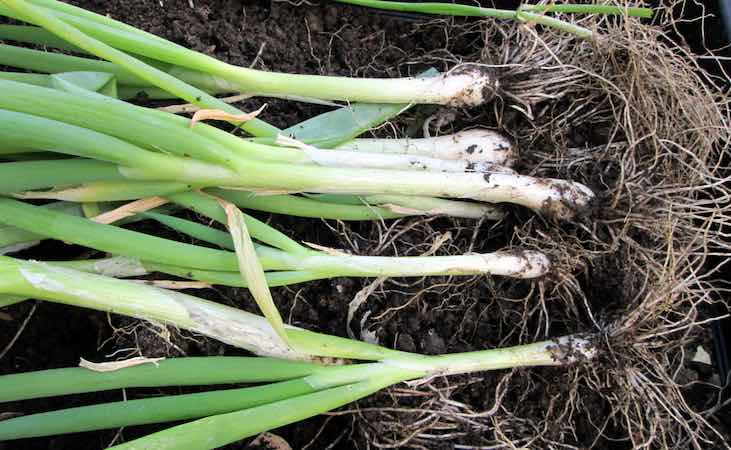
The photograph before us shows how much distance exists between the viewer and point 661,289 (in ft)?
3.54

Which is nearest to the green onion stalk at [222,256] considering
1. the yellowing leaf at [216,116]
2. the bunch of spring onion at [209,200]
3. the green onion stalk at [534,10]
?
the bunch of spring onion at [209,200]

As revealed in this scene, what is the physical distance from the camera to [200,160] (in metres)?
0.93

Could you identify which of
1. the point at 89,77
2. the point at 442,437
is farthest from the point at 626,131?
the point at 89,77

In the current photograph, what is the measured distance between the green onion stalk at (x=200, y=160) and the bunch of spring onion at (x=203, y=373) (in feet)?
0.54

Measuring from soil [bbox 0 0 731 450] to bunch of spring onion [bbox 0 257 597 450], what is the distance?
8cm

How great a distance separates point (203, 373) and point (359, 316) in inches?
12.2

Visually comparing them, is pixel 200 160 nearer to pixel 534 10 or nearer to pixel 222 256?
pixel 222 256

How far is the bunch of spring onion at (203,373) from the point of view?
33.0 inches

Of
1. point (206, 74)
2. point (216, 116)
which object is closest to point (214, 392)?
point (216, 116)

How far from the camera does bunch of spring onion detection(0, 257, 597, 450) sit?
838mm

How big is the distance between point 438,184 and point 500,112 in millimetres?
254

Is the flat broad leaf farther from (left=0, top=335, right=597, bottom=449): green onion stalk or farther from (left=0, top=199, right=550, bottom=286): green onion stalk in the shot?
(left=0, top=335, right=597, bottom=449): green onion stalk

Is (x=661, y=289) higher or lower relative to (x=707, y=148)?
lower

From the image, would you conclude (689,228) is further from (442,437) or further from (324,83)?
(324,83)
